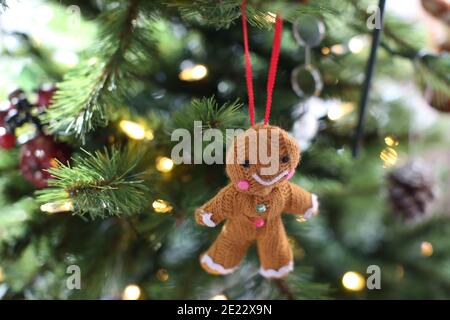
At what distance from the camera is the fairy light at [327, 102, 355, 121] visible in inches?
26.9

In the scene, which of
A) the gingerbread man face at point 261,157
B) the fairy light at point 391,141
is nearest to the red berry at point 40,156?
the gingerbread man face at point 261,157

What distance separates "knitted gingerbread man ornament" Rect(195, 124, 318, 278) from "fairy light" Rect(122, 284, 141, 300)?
0.16m

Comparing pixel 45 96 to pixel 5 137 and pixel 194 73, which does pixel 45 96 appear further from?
pixel 194 73

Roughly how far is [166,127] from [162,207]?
10 cm

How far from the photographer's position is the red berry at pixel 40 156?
527 mm

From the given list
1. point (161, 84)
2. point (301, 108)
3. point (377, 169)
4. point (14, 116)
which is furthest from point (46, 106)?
point (377, 169)

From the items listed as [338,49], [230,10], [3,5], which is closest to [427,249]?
[338,49]

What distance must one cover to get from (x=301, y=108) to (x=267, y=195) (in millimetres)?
216

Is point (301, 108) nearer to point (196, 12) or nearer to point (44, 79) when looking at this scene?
point (196, 12)

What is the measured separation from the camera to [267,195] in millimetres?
454

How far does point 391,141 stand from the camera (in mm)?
745

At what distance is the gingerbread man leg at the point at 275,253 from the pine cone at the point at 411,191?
341mm

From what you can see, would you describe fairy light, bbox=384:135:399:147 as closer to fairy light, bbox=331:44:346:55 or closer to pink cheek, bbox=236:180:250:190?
fairy light, bbox=331:44:346:55

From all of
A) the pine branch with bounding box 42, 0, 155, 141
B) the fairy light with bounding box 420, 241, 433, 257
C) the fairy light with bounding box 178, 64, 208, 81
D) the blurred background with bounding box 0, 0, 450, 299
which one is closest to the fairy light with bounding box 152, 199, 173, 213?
the blurred background with bounding box 0, 0, 450, 299
